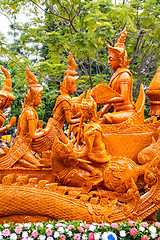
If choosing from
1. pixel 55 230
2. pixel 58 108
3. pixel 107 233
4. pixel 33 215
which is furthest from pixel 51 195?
pixel 58 108

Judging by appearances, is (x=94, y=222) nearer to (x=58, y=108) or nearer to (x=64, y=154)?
(x=64, y=154)

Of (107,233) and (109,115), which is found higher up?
(109,115)

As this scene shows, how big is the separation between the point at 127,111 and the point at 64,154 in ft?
4.01

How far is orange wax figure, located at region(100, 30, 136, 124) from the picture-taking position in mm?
4441

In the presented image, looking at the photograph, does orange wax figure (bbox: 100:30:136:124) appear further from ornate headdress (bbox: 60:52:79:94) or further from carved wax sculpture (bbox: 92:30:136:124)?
ornate headdress (bbox: 60:52:79:94)

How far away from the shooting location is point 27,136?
14.4 ft

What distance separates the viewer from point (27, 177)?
4.02 meters

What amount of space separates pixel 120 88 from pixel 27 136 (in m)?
1.45

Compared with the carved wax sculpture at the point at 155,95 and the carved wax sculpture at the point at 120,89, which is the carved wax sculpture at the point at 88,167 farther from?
the carved wax sculpture at the point at 155,95

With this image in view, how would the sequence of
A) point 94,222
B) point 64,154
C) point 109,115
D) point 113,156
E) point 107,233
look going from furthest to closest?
point 109,115, point 113,156, point 64,154, point 94,222, point 107,233

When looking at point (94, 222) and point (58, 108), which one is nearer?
point (94, 222)

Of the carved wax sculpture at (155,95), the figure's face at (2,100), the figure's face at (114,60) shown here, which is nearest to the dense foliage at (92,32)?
the figure's face at (114,60)

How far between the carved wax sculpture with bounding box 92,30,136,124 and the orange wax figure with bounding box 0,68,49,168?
0.95 meters

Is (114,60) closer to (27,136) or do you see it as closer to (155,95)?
(155,95)
